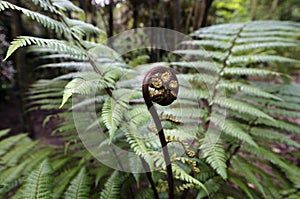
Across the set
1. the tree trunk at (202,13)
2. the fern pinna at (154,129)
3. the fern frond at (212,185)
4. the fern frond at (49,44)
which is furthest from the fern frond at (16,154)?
the tree trunk at (202,13)

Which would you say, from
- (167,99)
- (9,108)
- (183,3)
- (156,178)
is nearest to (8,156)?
(156,178)

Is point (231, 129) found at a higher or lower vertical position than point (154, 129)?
lower

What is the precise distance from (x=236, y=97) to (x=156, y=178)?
2.03 ft

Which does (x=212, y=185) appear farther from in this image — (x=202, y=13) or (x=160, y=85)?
(x=202, y=13)

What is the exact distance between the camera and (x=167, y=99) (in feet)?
1.49

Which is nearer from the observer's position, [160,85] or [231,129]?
[160,85]

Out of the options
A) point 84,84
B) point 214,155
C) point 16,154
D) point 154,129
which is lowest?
point 16,154

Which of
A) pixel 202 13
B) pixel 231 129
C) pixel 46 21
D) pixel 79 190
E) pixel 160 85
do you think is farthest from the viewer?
pixel 202 13

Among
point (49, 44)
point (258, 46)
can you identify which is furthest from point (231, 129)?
point (49, 44)

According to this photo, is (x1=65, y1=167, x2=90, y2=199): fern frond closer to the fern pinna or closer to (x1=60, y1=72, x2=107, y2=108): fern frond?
the fern pinna

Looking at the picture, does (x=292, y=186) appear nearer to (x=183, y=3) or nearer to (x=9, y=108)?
(x=183, y=3)

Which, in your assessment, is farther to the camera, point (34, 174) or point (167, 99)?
point (34, 174)

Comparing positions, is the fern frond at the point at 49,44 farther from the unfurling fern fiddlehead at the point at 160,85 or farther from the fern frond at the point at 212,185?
the fern frond at the point at 212,185

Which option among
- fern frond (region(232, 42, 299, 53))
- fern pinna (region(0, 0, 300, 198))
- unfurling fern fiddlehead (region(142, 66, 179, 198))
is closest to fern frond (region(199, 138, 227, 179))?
fern pinna (region(0, 0, 300, 198))
